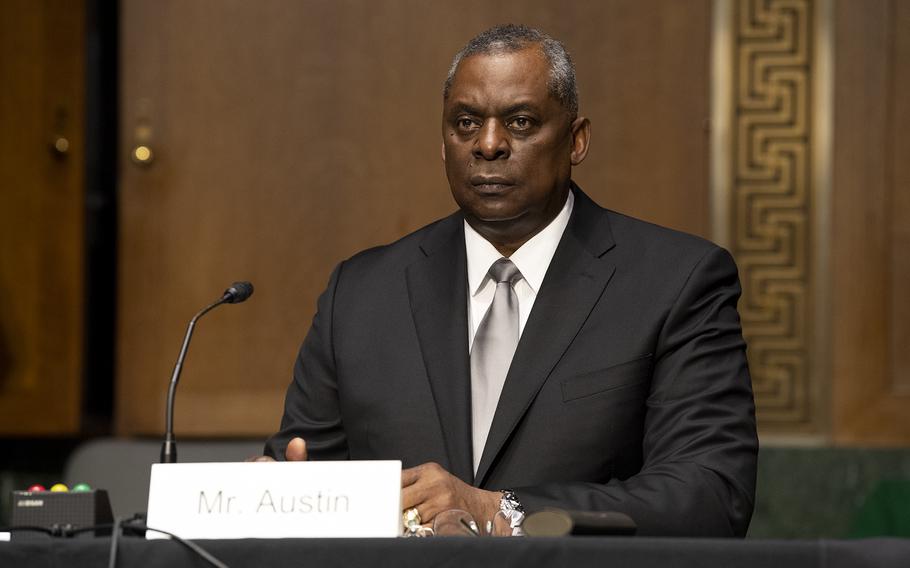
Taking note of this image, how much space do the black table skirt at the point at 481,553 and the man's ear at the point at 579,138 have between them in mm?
1078

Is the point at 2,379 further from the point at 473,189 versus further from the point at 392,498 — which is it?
the point at 392,498

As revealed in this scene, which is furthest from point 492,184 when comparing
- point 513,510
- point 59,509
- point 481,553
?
point 481,553

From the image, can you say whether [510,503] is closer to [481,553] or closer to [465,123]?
[481,553]

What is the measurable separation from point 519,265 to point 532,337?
0.16 meters

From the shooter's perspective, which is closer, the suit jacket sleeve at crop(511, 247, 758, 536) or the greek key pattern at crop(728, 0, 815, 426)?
the suit jacket sleeve at crop(511, 247, 758, 536)

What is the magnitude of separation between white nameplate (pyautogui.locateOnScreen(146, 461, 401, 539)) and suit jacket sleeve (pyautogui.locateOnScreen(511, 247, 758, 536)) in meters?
0.37

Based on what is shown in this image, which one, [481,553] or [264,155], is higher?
[264,155]

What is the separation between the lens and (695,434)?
193 cm

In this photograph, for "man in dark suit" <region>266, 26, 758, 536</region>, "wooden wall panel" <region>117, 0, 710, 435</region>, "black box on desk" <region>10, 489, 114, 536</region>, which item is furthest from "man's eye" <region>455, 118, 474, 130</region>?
"wooden wall panel" <region>117, 0, 710, 435</region>

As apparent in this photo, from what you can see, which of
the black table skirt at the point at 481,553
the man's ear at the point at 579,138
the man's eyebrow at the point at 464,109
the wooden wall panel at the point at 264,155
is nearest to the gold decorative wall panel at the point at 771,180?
the wooden wall panel at the point at 264,155

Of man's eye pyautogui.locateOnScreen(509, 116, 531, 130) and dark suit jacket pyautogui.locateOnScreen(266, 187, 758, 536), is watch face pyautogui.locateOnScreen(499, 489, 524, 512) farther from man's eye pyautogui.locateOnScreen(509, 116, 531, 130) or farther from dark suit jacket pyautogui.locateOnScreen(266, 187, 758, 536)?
man's eye pyautogui.locateOnScreen(509, 116, 531, 130)

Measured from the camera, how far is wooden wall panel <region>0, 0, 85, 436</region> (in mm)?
3701

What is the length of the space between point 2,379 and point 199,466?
2.47 metres

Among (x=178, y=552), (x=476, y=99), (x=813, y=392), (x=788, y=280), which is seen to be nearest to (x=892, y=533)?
(x=813, y=392)
